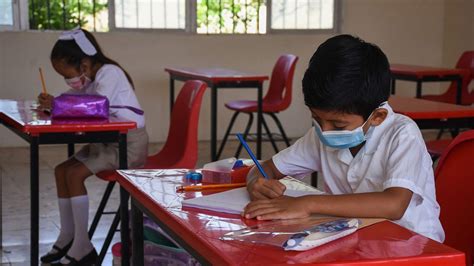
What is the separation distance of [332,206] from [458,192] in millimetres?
604

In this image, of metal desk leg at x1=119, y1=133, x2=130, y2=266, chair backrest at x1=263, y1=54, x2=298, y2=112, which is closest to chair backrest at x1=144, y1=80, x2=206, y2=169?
metal desk leg at x1=119, y1=133, x2=130, y2=266

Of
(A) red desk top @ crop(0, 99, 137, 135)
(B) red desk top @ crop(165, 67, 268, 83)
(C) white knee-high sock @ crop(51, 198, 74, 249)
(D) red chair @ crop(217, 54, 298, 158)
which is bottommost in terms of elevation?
(C) white knee-high sock @ crop(51, 198, 74, 249)

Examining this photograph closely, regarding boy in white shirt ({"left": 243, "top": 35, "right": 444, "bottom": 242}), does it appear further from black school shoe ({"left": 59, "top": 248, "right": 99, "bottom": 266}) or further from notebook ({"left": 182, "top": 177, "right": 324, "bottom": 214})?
black school shoe ({"left": 59, "top": 248, "right": 99, "bottom": 266})

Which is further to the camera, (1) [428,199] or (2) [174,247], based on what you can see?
(2) [174,247]

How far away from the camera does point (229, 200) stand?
5.48 feet

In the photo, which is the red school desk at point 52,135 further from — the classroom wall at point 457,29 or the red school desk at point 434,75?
the classroom wall at point 457,29

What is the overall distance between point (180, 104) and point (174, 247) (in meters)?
1.28

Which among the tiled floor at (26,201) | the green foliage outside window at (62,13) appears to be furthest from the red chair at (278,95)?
the green foliage outside window at (62,13)

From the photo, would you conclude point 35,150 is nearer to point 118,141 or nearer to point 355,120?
point 118,141

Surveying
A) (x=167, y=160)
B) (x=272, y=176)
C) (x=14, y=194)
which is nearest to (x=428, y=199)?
(x=272, y=176)

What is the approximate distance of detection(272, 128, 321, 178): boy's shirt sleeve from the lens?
194cm

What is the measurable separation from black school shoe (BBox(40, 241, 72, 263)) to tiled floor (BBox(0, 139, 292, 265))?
0.13 meters

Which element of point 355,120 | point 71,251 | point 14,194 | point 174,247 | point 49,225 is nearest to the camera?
point 355,120

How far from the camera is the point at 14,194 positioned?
4.91 m
